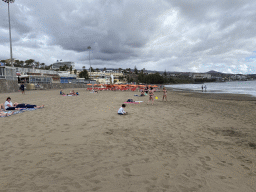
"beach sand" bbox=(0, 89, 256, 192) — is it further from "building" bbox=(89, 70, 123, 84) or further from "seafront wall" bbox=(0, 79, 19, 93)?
"building" bbox=(89, 70, 123, 84)

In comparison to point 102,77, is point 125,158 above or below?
below

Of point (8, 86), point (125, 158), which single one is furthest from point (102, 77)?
point (125, 158)

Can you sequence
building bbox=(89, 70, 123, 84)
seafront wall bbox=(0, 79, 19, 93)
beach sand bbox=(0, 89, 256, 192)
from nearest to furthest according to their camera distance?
beach sand bbox=(0, 89, 256, 192) → seafront wall bbox=(0, 79, 19, 93) → building bbox=(89, 70, 123, 84)

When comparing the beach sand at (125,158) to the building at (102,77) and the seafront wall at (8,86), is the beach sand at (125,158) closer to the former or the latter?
the seafront wall at (8,86)

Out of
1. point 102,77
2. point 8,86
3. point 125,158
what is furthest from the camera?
point 102,77

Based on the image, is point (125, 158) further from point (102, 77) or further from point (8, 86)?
point (102, 77)

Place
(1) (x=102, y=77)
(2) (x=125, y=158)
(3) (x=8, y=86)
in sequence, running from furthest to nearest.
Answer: (1) (x=102, y=77), (3) (x=8, y=86), (2) (x=125, y=158)

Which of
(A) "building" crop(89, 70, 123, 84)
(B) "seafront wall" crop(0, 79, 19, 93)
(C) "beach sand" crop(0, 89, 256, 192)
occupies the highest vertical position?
(A) "building" crop(89, 70, 123, 84)

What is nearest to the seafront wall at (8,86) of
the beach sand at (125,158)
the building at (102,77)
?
the beach sand at (125,158)

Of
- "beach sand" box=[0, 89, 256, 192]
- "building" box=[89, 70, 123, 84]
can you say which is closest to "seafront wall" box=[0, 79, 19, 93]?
"beach sand" box=[0, 89, 256, 192]

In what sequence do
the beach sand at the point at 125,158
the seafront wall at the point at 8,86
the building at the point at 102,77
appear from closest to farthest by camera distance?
the beach sand at the point at 125,158 → the seafront wall at the point at 8,86 → the building at the point at 102,77

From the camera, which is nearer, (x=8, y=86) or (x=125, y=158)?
(x=125, y=158)

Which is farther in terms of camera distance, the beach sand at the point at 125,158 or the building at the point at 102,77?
the building at the point at 102,77

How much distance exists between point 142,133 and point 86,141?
192 centimetres
